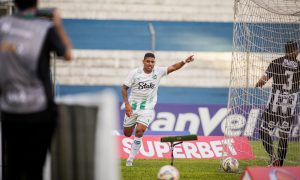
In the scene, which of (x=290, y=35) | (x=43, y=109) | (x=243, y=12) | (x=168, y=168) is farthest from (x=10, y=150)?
(x=290, y=35)

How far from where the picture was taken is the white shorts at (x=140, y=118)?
11742mm

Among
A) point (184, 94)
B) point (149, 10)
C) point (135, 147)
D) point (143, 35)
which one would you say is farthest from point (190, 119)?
point (135, 147)

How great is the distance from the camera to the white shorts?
1174 cm

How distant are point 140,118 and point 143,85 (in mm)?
573

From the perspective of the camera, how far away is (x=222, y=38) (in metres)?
21.0

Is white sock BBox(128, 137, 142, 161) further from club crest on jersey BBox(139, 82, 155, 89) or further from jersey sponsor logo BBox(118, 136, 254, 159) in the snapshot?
jersey sponsor logo BBox(118, 136, 254, 159)

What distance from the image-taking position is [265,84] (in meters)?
12.0

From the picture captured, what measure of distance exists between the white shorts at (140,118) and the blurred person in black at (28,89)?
657 cm

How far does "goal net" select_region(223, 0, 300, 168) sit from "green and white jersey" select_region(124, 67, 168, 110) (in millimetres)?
1313

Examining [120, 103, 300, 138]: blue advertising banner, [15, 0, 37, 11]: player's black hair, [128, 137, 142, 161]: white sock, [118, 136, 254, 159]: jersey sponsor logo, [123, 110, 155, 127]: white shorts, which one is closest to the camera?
[15, 0, 37, 11]: player's black hair

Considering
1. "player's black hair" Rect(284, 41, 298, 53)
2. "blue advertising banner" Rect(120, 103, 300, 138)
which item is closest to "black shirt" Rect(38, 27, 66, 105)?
"player's black hair" Rect(284, 41, 298, 53)

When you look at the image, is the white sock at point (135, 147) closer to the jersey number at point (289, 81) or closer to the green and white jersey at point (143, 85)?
the green and white jersey at point (143, 85)

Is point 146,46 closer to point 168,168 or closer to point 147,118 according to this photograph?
point 147,118

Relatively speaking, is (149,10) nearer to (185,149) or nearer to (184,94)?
(184,94)
